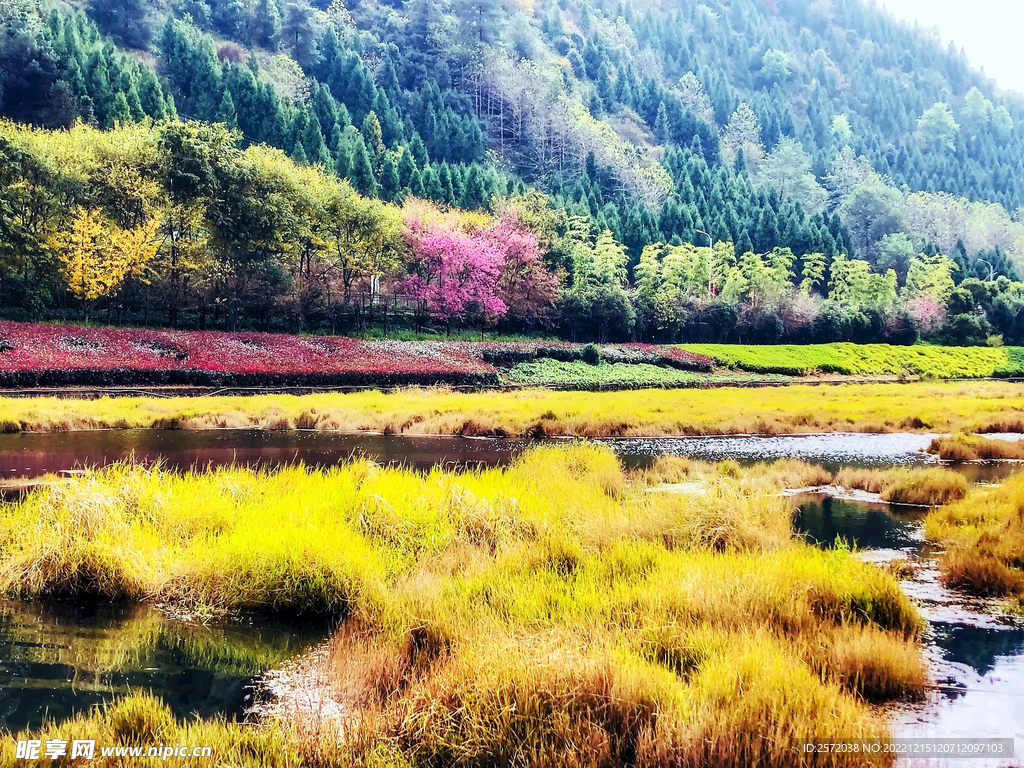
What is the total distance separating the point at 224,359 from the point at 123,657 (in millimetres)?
30043

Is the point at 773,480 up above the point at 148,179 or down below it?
below

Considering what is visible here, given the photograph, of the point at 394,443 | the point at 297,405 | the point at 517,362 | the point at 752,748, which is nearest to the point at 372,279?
the point at 517,362

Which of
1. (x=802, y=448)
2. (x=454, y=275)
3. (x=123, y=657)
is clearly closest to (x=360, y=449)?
(x=802, y=448)

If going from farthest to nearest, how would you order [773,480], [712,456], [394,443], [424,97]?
1. [424,97]
2. [394,443]
3. [712,456]
4. [773,480]

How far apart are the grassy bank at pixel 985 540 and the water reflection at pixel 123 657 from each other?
6.41 m

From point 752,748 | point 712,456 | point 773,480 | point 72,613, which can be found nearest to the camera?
point 752,748

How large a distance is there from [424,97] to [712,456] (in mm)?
102458

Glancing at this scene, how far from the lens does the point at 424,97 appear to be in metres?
108

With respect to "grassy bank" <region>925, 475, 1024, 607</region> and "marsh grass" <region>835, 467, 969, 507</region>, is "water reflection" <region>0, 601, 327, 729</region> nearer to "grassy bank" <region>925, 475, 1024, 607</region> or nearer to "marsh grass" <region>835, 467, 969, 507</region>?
"grassy bank" <region>925, 475, 1024, 607</region>

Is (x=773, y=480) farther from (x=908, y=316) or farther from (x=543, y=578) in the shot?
(x=908, y=316)

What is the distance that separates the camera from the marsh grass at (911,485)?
1178 cm

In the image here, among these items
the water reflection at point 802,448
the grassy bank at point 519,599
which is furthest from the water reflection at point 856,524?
the water reflection at point 802,448

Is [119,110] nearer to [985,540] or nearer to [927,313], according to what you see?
[985,540]

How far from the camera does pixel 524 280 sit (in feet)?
180
